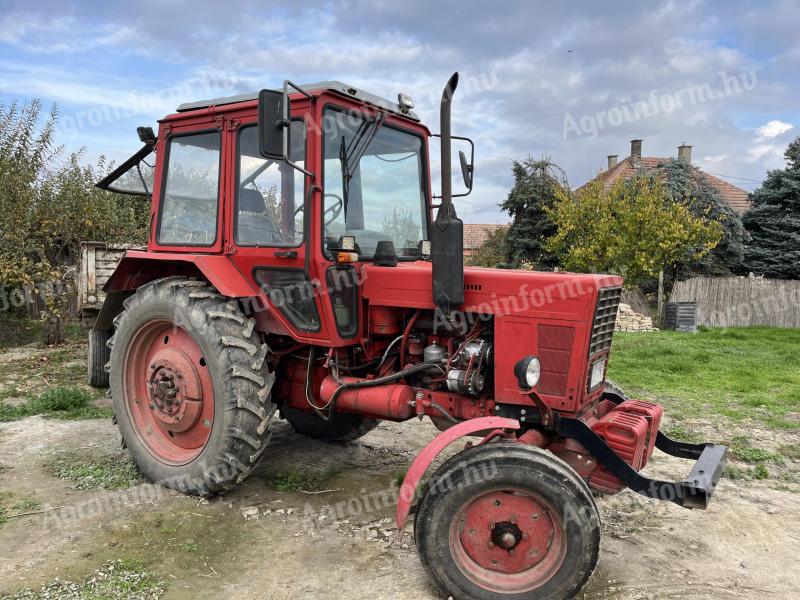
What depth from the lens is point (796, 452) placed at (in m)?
5.11

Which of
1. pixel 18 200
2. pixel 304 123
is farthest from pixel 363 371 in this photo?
pixel 18 200

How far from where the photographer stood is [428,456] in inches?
121

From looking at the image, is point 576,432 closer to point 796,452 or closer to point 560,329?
point 560,329

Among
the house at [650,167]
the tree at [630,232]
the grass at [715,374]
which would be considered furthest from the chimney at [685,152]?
the grass at [715,374]

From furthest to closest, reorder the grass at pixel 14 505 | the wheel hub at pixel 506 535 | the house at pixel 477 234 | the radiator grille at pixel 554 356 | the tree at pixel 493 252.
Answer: the house at pixel 477 234 < the tree at pixel 493 252 < the grass at pixel 14 505 < the radiator grille at pixel 554 356 < the wheel hub at pixel 506 535

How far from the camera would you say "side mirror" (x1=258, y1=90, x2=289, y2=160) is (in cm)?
320

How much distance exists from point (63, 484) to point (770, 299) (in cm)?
1629

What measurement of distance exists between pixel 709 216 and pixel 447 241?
18.5 meters

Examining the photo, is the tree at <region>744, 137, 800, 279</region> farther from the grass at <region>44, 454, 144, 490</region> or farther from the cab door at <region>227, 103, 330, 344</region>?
the grass at <region>44, 454, 144, 490</region>

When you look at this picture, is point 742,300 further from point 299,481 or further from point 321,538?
point 321,538

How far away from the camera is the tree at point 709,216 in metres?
18.9

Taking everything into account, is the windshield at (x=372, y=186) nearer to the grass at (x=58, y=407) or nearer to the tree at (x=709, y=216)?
the grass at (x=58, y=407)

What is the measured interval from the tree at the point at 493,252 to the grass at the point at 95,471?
18258mm

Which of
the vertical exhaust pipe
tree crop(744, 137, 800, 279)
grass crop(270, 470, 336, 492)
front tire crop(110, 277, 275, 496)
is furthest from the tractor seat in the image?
tree crop(744, 137, 800, 279)
